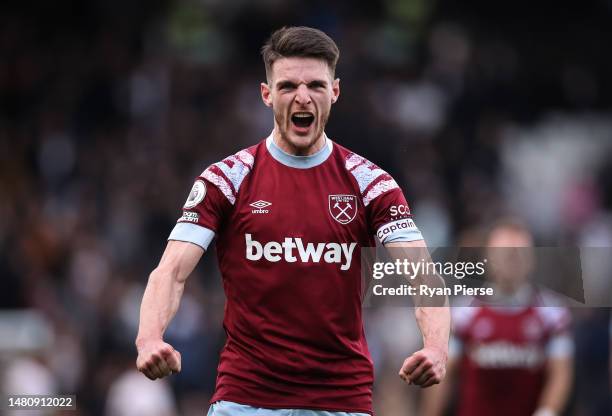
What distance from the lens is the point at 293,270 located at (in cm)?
582

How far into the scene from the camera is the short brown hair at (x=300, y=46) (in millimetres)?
5918

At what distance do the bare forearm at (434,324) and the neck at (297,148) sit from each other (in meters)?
0.87

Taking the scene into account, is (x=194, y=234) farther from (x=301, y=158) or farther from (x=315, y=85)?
(x=315, y=85)

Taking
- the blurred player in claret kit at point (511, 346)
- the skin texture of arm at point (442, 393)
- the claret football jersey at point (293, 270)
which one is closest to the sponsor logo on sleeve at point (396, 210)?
the claret football jersey at point (293, 270)

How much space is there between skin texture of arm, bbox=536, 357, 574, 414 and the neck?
3392mm

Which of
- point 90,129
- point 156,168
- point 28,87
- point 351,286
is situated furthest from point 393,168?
point 351,286

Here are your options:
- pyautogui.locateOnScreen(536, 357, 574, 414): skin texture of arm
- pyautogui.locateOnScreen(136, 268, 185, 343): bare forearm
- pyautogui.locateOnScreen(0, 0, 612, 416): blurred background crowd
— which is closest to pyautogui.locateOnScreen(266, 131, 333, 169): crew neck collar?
pyautogui.locateOnScreen(136, 268, 185, 343): bare forearm

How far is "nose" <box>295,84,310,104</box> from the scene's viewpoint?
19.2ft

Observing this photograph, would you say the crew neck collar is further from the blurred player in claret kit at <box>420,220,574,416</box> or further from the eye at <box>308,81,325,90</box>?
the blurred player in claret kit at <box>420,220,574,416</box>

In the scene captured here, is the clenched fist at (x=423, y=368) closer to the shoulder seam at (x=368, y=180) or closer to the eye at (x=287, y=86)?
the shoulder seam at (x=368, y=180)

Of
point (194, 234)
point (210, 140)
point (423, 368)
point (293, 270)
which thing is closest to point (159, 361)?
point (194, 234)

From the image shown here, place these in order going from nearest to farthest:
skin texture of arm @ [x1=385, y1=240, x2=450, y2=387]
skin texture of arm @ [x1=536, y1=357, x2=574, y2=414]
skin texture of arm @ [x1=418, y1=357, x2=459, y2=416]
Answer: skin texture of arm @ [x1=385, y1=240, x2=450, y2=387] → skin texture of arm @ [x1=536, y1=357, x2=574, y2=414] → skin texture of arm @ [x1=418, y1=357, x2=459, y2=416]

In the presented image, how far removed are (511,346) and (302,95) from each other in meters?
3.70

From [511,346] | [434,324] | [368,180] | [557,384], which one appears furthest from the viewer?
[511,346]
